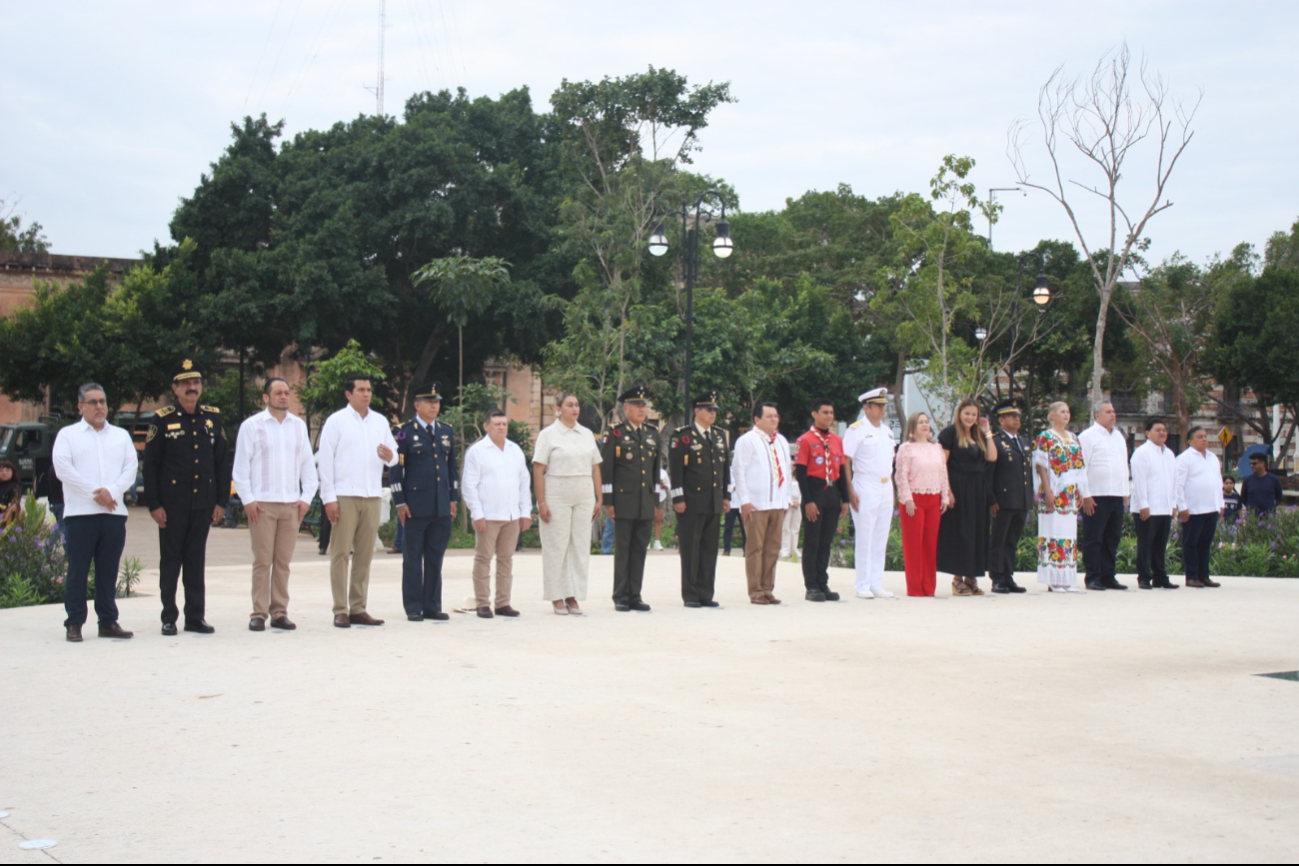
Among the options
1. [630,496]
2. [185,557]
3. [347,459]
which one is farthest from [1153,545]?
[185,557]

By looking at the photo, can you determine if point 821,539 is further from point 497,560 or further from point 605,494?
point 497,560

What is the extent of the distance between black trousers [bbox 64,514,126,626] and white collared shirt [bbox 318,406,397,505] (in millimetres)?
1591

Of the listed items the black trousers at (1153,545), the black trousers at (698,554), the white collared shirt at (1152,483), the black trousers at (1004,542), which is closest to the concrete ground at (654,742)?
the black trousers at (698,554)

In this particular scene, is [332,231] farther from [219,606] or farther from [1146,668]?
[1146,668]

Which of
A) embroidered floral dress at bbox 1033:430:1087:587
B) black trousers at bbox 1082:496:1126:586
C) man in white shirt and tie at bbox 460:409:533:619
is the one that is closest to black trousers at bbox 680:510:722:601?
man in white shirt and tie at bbox 460:409:533:619

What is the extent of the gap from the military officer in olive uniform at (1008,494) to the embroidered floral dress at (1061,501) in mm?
225

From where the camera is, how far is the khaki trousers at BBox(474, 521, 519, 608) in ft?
36.4

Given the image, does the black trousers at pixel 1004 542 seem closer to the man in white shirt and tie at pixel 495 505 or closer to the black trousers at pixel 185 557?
the man in white shirt and tie at pixel 495 505

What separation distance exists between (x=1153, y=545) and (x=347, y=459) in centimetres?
906

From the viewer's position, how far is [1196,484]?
1416 centimetres

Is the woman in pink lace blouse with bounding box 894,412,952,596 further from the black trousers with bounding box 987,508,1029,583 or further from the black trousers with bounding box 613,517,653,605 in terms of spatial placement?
the black trousers with bounding box 613,517,653,605

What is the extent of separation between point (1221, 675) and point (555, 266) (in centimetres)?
3251

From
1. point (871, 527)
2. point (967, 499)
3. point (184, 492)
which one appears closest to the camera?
point (184, 492)

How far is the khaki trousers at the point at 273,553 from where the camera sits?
9953mm
